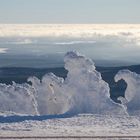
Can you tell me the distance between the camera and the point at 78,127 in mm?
34219

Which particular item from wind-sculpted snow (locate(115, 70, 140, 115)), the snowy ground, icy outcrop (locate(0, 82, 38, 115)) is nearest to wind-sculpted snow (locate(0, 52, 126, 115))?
icy outcrop (locate(0, 82, 38, 115))

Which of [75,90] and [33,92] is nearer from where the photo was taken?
[75,90]

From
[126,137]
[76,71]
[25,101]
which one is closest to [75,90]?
[76,71]

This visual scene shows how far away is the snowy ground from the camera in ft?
105

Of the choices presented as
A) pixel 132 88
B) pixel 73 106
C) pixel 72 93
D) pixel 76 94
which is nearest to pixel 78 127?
pixel 73 106

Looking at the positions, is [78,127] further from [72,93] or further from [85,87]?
[72,93]

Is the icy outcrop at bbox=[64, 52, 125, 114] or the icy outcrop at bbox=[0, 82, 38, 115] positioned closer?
the icy outcrop at bbox=[64, 52, 125, 114]

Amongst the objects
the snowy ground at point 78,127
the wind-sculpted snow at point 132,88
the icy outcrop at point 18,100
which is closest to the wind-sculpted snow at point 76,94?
the icy outcrop at point 18,100

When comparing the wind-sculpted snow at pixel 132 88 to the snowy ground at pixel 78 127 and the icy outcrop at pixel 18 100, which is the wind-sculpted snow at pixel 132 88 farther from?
the snowy ground at pixel 78 127

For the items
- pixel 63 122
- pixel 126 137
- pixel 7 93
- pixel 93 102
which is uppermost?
pixel 7 93

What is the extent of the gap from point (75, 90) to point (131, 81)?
568 cm

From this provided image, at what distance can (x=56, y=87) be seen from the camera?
46.3 m

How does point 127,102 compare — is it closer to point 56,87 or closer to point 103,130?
point 56,87

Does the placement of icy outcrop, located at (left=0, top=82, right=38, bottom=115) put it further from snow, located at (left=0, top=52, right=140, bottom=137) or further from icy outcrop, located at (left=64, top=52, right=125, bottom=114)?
icy outcrop, located at (left=64, top=52, right=125, bottom=114)
